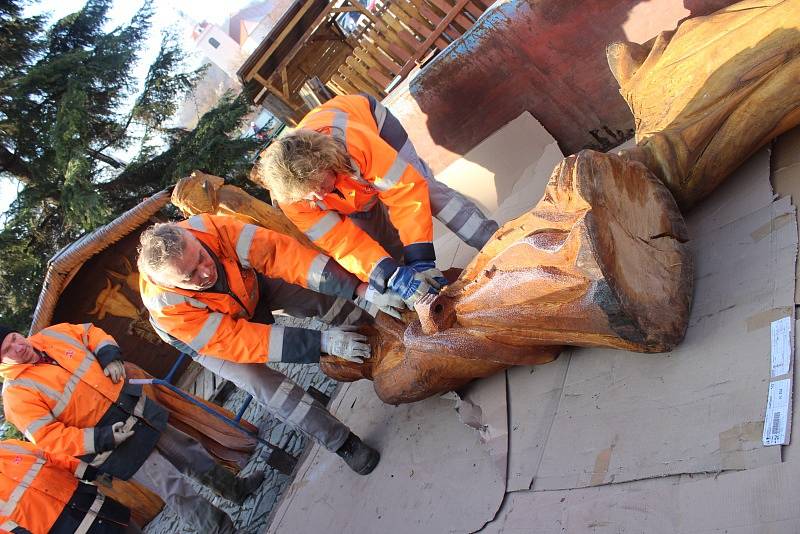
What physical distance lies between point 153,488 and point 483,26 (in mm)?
3321

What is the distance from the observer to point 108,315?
569 cm

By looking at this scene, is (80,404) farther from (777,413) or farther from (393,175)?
(777,413)

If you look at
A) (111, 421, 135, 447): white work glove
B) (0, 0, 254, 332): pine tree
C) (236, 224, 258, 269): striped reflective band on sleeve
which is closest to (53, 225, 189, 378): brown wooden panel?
(0, 0, 254, 332): pine tree

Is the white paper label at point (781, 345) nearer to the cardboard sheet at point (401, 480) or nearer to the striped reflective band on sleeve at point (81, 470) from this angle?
the cardboard sheet at point (401, 480)

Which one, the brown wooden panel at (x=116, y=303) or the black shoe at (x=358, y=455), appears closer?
the black shoe at (x=358, y=455)

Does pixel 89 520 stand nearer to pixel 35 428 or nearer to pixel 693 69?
pixel 35 428

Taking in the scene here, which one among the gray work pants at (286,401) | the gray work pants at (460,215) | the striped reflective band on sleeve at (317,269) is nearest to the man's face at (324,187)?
the striped reflective band on sleeve at (317,269)

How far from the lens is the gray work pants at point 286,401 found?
3.35 meters

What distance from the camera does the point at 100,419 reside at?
3.76 metres

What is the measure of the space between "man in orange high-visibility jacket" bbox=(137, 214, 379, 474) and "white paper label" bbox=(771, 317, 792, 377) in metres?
1.83

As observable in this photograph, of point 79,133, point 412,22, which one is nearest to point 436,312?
point 412,22

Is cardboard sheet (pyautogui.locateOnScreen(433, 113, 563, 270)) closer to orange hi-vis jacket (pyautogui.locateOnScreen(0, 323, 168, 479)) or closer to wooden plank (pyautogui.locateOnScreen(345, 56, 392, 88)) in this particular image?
orange hi-vis jacket (pyautogui.locateOnScreen(0, 323, 168, 479))

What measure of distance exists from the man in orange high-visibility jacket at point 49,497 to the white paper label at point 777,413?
3.52 metres

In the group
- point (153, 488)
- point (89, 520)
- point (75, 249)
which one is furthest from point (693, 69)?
point (75, 249)
